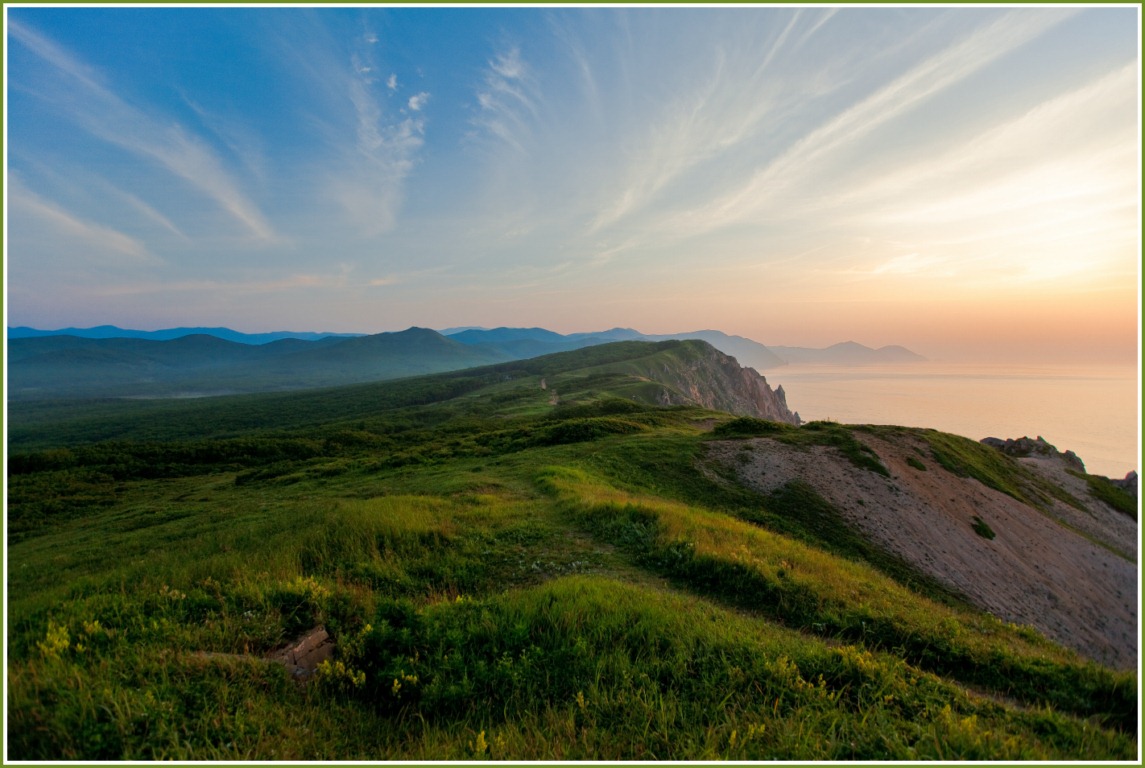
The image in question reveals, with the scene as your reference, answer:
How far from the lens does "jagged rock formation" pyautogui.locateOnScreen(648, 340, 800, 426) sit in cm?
13400

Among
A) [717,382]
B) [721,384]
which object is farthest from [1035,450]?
[717,382]

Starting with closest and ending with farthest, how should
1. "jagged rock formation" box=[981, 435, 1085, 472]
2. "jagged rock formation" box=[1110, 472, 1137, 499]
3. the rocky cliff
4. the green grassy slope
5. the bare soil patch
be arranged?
the green grassy slope
the bare soil patch
"jagged rock formation" box=[1110, 472, 1137, 499]
"jagged rock formation" box=[981, 435, 1085, 472]
the rocky cliff

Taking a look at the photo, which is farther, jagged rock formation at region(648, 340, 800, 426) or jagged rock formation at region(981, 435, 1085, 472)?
jagged rock formation at region(648, 340, 800, 426)

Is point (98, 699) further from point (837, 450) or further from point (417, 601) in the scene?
point (837, 450)

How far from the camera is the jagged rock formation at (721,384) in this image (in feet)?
440

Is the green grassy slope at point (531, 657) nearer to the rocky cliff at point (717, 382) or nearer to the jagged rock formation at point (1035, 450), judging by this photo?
the jagged rock formation at point (1035, 450)

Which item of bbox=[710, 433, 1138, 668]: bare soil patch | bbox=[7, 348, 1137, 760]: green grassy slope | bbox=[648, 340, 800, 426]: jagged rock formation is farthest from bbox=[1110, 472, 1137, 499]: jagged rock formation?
bbox=[7, 348, 1137, 760]: green grassy slope

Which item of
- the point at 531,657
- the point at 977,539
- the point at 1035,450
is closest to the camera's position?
the point at 531,657

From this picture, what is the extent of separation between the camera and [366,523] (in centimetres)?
1087

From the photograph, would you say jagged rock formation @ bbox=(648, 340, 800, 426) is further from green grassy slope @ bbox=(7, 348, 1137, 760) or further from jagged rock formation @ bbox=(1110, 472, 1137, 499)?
green grassy slope @ bbox=(7, 348, 1137, 760)

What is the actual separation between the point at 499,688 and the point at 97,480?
196 ft

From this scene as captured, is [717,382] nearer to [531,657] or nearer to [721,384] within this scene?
[721,384]

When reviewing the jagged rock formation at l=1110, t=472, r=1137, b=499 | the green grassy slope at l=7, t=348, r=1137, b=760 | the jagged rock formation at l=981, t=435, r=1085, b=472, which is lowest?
the jagged rock formation at l=1110, t=472, r=1137, b=499

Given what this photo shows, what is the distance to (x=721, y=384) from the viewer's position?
146375 mm
